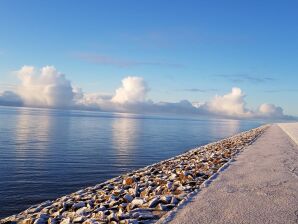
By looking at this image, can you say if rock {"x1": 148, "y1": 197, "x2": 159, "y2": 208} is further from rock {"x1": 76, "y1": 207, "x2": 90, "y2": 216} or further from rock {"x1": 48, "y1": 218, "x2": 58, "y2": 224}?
rock {"x1": 48, "y1": 218, "x2": 58, "y2": 224}

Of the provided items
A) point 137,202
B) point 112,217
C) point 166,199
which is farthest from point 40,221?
point 166,199

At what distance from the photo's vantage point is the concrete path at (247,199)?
6695mm

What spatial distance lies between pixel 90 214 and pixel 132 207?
3.14ft

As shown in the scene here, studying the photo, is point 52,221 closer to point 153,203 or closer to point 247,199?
point 153,203

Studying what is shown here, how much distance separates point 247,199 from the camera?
813 cm

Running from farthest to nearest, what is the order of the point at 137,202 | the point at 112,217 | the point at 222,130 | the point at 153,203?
1. the point at 222,130
2. the point at 137,202
3. the point at 153,203
4. the point at 112,217

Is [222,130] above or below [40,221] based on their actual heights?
below

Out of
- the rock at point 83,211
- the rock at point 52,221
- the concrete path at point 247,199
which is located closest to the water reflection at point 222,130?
the concrete path at point 247,199

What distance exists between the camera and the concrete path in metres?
6.70

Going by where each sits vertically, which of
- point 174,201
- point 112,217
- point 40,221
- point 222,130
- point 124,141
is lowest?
point 222,130

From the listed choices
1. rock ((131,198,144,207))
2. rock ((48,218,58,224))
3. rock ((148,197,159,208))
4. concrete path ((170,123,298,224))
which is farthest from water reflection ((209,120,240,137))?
rock ((48,218,58,224))

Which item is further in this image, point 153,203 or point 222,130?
point 222,130

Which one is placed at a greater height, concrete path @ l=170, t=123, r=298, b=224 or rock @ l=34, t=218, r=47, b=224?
concrete path @ l=170, t=123, r=298, b=224

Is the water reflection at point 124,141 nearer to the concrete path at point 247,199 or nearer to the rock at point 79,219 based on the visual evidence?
the concrete path at point 247,199
